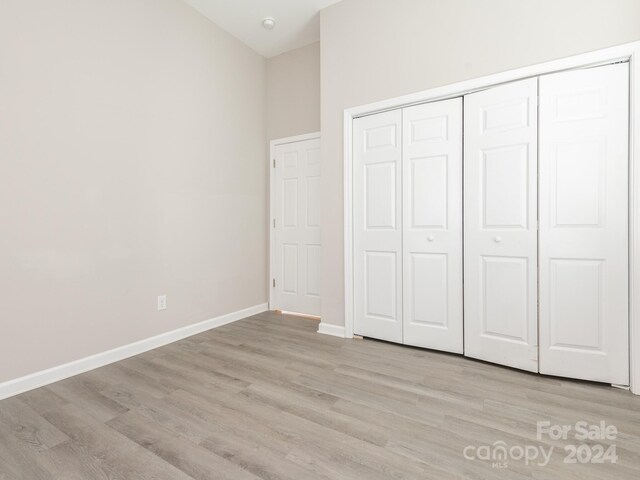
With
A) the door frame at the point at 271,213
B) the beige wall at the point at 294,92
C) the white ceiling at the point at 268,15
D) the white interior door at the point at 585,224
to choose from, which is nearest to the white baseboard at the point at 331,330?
the door frame at the point at 271,213

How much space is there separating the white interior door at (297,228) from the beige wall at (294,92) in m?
0.21

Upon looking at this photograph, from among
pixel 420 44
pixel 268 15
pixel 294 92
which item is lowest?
pixel 420 44

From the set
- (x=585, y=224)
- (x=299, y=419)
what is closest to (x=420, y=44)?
(x=585, y=224)

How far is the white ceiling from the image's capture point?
300 centimetres

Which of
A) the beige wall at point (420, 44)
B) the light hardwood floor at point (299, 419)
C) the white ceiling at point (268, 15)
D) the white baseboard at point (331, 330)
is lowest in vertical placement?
the light hardwood floor at point (299, 419)

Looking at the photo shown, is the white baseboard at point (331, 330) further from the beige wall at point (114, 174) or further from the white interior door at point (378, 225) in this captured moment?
the beige wall at point (114, 174)

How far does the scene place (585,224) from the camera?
2027 mm

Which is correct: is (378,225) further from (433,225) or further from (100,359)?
(100,359)

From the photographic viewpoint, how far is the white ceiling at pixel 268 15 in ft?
9.86

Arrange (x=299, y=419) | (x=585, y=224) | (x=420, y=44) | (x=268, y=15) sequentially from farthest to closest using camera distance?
(x=268, y=15) → (x=420, y=44) → (x=585, y=224) → (x=299, y=419)

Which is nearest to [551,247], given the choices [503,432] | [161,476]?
[503,432]

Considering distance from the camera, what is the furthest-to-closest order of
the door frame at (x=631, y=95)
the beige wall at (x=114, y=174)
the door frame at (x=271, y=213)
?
the door frame at (x=271, y=213), the beige wall at (x=114, y=174), the door frame at (x=631, y=95)

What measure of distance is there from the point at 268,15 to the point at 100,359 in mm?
3453

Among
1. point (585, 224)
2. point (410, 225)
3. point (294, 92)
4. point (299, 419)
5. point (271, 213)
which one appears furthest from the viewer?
point (271, 213)
